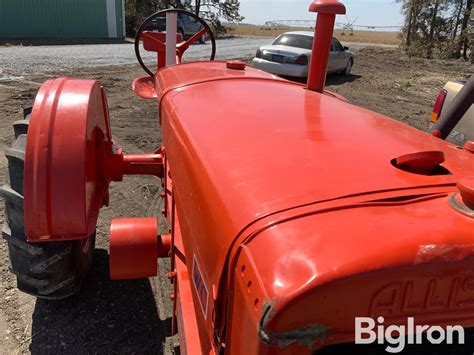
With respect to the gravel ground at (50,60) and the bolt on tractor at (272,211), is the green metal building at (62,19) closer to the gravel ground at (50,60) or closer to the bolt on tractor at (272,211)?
the gravel ground at (50,60)

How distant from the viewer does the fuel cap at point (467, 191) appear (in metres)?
0.93

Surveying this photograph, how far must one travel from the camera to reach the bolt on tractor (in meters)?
0.79

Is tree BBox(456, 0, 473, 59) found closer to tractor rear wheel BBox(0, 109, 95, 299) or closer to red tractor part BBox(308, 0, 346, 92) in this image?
red tractor part BBox(308, 0, 346, 92)

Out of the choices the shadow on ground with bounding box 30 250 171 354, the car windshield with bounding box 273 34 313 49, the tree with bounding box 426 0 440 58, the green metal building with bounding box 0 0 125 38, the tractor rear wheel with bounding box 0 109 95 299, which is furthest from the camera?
the tree with bounding box 426 0 440 58

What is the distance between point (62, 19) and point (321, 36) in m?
24.6

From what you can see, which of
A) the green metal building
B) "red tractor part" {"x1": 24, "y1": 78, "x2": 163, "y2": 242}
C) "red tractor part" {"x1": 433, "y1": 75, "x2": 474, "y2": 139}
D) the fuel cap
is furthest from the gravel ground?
the fuel cap

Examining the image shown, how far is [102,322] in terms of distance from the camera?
2.63m

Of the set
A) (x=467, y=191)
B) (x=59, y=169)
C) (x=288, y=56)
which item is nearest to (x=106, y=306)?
(x=59, y=169)

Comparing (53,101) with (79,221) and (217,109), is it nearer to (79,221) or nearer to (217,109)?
(79,221)

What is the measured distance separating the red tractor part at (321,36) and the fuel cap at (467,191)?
4.23 ft

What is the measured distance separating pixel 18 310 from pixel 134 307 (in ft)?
2.17

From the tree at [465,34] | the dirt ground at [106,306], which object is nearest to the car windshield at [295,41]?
the dirt ground at [106,306]

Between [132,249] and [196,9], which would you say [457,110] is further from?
[196,9]

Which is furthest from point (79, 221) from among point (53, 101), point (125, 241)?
point (53, 101)
